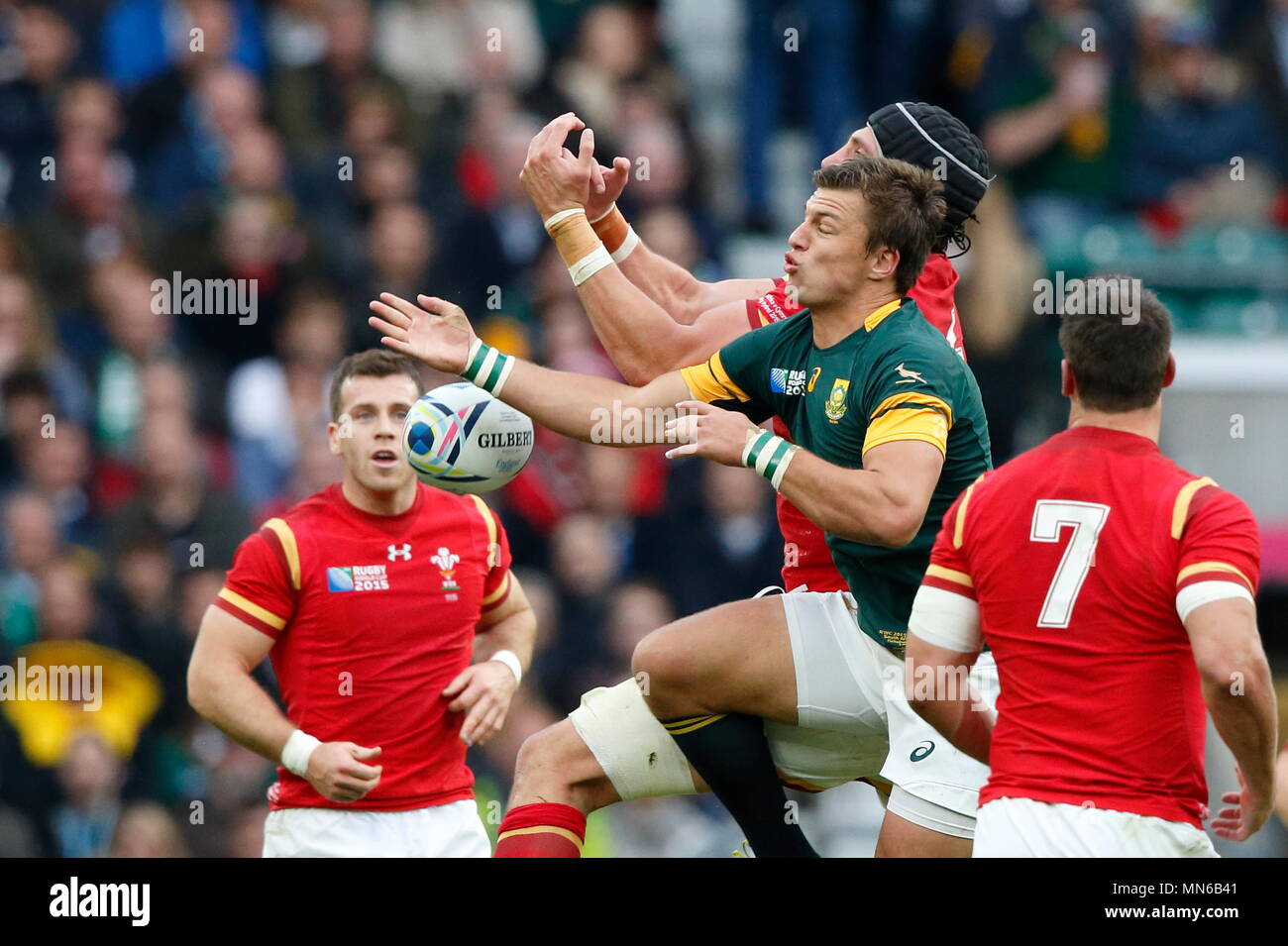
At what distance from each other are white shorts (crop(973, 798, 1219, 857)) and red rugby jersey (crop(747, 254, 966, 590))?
1360mm

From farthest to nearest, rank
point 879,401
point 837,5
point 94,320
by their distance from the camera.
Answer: point 837,5 → point 94,320 → point 879,401

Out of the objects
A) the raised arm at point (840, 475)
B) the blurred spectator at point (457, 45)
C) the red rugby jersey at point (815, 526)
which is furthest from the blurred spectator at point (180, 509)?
the raised arm at point (840, 475)

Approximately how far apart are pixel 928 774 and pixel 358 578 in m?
2.02

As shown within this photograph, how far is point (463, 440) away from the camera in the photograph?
627 cm

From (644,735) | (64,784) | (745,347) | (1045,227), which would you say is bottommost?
(64,784)

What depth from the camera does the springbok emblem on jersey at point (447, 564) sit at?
6.74 meters

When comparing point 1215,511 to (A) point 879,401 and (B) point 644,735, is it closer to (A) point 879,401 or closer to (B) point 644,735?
(A) point 879,401

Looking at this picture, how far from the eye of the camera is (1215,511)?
4.78m

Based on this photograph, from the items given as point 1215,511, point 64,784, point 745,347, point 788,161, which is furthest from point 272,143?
point 1215,511

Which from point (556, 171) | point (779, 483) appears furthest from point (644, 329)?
point (779, 483)

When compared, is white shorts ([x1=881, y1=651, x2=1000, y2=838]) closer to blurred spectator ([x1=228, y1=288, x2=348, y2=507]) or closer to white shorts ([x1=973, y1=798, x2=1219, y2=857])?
white shorts ([x1=973, y1=798, x2=1219, y2=857])

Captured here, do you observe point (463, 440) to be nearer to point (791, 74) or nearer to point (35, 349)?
point (35, 349)

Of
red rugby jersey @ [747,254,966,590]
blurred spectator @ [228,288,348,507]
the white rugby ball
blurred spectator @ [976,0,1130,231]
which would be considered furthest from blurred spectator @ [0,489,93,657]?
blurred spectator @ [976,0,1130,231]

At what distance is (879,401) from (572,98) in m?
6.65
